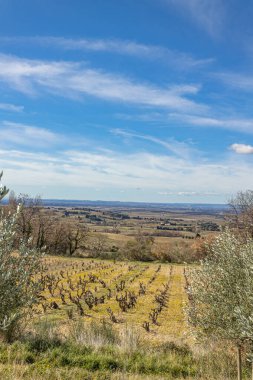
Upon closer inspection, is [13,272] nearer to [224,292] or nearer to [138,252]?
[224,292]

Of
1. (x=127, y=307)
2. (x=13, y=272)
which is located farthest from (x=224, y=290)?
(x=127, y=307)

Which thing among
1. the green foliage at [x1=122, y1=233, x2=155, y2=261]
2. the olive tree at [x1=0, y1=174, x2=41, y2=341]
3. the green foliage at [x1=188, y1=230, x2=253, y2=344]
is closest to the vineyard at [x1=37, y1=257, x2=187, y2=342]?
the green foliage at [x1=188, y1=230, x2=253, y2=344]

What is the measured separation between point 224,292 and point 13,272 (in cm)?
633

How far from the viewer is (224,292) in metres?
11.4

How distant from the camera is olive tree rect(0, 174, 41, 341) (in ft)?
24.6

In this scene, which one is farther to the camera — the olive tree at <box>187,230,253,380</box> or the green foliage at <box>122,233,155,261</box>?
the green foliage at <box>122,233,155,261</box>

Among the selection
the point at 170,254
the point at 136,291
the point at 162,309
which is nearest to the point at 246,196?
the point at 170,254

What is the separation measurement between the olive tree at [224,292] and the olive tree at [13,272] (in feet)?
17.8

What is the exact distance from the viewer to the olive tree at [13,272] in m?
7.48

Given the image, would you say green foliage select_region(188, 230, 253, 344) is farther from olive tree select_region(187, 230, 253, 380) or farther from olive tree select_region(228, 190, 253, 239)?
olive tree select_region(228, 190, 253, 239)

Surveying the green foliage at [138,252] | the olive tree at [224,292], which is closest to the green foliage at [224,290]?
the olive tree at [224,292]

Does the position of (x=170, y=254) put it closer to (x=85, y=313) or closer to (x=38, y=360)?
(x=85, y=313)

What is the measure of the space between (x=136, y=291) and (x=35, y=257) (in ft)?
93.8

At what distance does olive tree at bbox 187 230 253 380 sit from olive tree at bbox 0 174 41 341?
17.8 feet
